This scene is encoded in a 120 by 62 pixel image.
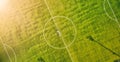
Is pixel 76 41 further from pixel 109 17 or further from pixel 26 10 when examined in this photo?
pixel 26 10

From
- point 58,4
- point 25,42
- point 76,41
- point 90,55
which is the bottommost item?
point 90,55

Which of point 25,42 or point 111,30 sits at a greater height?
point 25,42

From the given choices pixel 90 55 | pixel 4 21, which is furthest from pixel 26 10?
pixel 90 55

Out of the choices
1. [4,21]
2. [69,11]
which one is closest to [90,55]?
[69,11]
